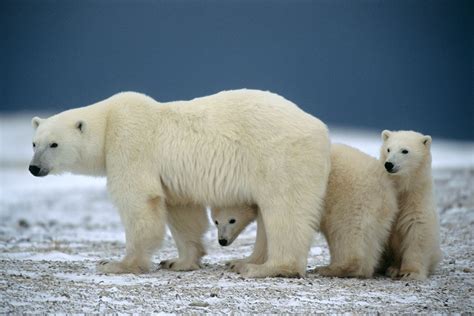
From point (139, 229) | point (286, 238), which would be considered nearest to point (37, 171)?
point (139, 229)

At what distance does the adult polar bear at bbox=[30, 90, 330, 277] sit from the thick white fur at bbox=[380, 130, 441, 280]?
720 mm

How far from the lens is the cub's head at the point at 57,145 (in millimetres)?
6715

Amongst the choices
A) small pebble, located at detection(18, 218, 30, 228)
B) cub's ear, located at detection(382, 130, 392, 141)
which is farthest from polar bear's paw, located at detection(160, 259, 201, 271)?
small pebble, located at detection(18, 218, 30, 228)

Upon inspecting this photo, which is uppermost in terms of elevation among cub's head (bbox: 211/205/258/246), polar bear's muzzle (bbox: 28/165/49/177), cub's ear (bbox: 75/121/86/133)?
cub's ear (bbox: 75/121/86/133)

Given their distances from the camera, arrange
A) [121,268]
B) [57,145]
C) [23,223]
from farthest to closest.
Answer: [23,223], [57,145], [121,268]

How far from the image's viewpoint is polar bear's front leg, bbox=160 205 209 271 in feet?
23.1

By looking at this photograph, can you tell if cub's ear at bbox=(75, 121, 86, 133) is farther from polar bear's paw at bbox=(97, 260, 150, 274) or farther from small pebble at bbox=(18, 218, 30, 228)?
small pebble at bbox=(18, 218, 30, 228)

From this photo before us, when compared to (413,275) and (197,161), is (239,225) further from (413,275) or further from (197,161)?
(413,275)

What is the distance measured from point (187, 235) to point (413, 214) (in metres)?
2.09

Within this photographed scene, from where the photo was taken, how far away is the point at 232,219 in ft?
22.5

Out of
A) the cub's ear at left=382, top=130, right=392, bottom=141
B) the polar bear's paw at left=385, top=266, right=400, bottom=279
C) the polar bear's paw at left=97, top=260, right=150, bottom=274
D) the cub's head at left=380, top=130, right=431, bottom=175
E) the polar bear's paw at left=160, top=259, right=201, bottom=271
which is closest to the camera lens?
the polar bear's paw at left=97, top=260, right=150, bottom=274

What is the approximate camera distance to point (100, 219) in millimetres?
12133

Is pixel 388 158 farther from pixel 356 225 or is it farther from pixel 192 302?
pixel 192 302

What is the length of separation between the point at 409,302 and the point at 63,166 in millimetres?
3323
